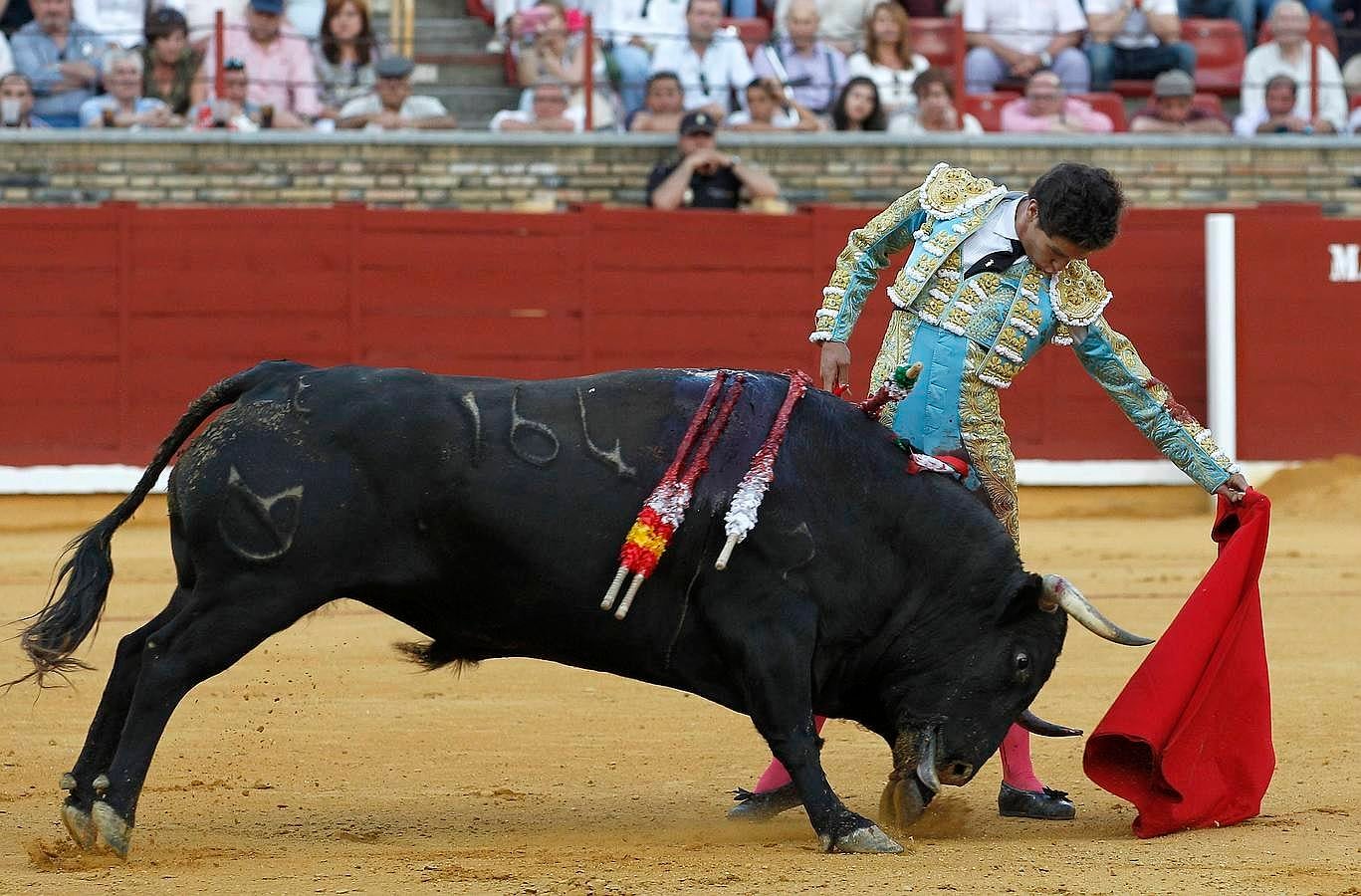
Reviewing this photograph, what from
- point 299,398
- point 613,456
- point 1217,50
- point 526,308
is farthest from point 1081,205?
point 1217,50

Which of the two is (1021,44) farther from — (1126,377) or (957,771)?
(957,771)

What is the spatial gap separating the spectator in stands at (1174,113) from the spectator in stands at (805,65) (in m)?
1.68

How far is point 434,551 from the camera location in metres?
3.56

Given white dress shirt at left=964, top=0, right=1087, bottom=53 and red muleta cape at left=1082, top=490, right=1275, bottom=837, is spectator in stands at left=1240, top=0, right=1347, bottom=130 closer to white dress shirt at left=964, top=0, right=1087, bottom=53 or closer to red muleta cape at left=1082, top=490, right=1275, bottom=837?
white dress shirt at left=964, top=0, right=1087, bottom=53

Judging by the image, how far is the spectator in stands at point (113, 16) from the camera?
404 inches

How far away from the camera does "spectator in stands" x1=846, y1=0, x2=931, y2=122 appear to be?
10758 millimetres

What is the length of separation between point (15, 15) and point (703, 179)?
11.9 feet

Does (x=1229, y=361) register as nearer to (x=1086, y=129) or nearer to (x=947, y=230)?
(x=1086, y=129)

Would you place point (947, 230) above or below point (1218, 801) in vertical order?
above

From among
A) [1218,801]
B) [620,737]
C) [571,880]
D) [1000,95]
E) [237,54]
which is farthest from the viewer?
[1000,95]

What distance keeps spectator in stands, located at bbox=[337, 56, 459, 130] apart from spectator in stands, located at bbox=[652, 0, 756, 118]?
119 centimetres

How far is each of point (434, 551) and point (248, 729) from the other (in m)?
1.57

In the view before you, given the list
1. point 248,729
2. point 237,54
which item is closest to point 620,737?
point 248,729

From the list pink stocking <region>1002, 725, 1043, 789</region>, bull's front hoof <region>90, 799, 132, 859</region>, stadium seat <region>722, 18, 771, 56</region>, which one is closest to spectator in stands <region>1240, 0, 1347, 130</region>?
stadium seat <region>722, 18, 771, 56</region>
